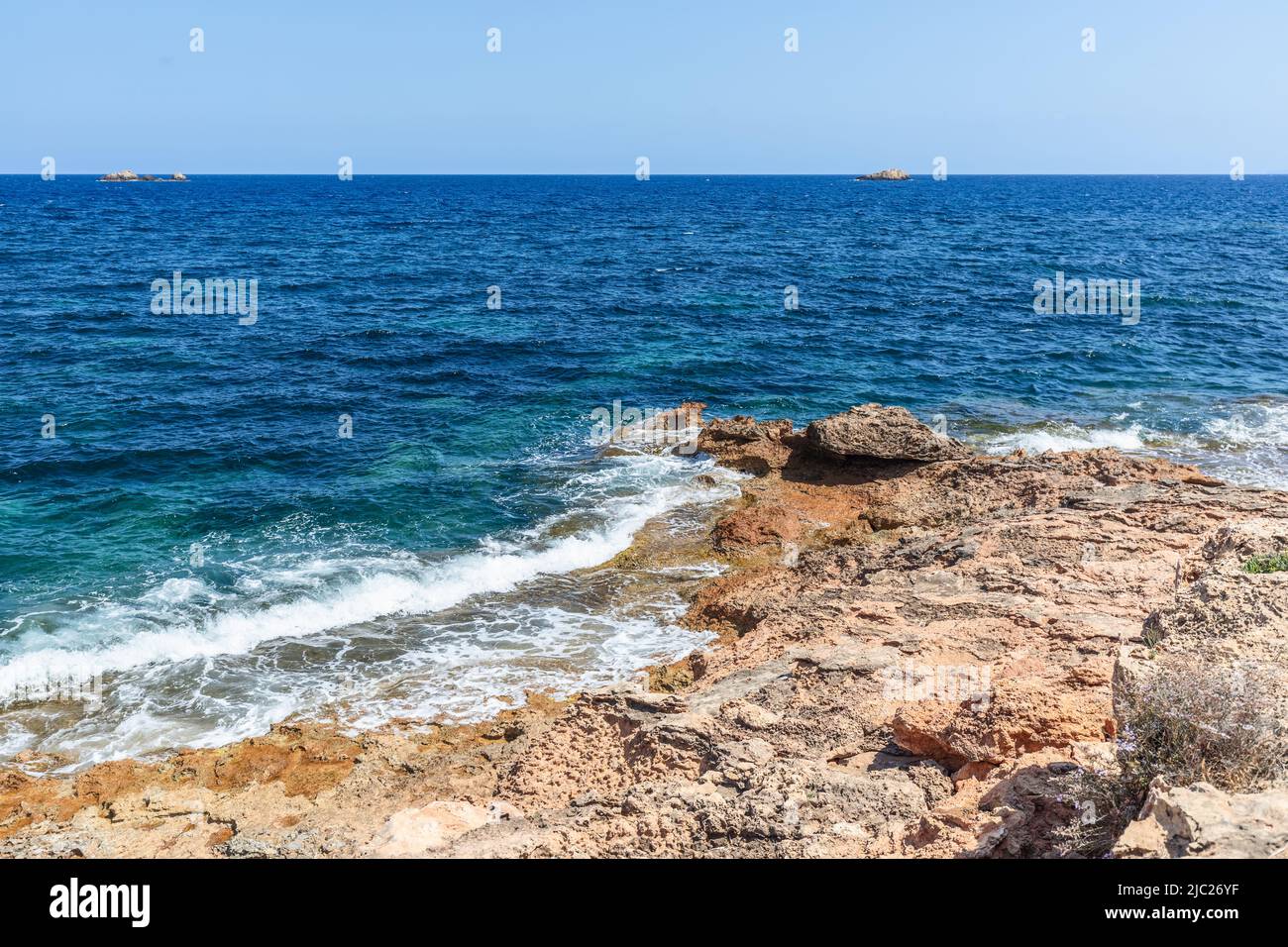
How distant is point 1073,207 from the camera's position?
337 feet

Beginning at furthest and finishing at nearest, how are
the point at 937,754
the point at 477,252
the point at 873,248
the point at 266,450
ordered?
the point at 873,248, the point at 477,252, the point at 266,450, the point at 937,754

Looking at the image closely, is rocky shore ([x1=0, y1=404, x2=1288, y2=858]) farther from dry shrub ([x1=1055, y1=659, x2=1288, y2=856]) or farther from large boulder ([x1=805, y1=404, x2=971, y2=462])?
large boulder ([x1=805, y1=404, x2=971, y2=462])

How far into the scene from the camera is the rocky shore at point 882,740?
5230 millimetres

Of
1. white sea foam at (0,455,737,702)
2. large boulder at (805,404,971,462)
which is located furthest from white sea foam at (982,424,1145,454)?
white sea foam at (0,455,737,702)

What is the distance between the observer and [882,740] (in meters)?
7.99

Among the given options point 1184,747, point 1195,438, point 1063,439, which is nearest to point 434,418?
point 1063,439

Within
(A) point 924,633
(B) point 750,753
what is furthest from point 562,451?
(B) point 750,753

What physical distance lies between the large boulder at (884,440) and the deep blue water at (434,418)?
11.1 feet

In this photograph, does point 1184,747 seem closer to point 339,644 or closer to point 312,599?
point 339,644

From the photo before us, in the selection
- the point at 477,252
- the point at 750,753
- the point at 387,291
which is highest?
the point at 477,252

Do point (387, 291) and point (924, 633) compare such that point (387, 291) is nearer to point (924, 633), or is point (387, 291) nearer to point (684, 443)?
point (684, 443)

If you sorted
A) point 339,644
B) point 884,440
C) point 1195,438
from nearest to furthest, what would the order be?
point 339,644
point 884,440
point 1195,438

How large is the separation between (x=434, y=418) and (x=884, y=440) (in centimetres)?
1287

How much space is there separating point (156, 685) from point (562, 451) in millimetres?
Answer: 11559
